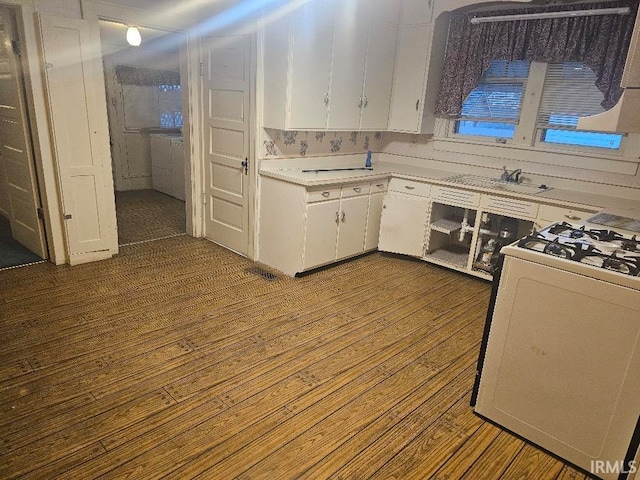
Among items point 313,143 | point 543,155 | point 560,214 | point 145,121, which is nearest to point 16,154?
point 313,143

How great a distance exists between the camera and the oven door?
5.44ft

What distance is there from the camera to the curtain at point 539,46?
→ 322 cm

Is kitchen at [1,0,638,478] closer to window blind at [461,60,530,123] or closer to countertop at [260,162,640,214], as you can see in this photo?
countertop at [260,162,640,214]

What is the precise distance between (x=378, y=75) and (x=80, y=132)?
8.74 ft

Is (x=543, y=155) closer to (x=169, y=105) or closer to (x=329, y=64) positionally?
(x=329, y=64)

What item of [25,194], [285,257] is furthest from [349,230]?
[25,194]

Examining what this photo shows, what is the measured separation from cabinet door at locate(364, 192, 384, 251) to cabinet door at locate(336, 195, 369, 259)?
0.06 metres

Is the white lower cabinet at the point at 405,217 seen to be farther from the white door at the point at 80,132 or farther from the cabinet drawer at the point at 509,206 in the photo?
the white door at the point at 80,132

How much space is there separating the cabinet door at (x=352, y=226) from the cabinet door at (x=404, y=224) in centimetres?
23

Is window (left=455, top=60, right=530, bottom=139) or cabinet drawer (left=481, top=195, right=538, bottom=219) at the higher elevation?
window (left=455, top=60, right=530, bottom=139)

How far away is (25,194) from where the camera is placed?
3719 millimetres

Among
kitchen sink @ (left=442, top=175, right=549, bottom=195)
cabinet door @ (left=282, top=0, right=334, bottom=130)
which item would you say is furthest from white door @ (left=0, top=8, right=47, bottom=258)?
kitchen sink @ (left=442, top=175, right=549, bottom=195)

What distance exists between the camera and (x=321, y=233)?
370cm

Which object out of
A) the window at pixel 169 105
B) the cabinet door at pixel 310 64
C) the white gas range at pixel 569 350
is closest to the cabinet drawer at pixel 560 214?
the white gas range at pixel 569 350
